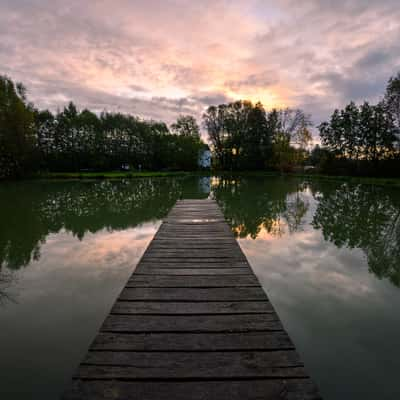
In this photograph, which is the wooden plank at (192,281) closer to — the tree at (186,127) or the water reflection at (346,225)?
the water reflection at (346,225)

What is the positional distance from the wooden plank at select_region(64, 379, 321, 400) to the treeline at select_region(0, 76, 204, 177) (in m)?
29.0

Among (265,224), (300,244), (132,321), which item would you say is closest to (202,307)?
(132,321)

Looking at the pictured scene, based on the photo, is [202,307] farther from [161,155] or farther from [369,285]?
[161,155]

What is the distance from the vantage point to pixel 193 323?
2.01 meters

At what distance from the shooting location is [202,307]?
226 cm

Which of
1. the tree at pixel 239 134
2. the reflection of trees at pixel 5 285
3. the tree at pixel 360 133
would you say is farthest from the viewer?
the tree at pixel 239 134

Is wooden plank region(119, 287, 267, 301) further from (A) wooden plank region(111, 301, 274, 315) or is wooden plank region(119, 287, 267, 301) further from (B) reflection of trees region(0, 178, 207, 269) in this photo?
(B) reflection of trees region(0, 178, 207, 269)

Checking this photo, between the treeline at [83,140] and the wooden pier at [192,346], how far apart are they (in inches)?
1118

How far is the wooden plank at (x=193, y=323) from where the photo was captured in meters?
1.92

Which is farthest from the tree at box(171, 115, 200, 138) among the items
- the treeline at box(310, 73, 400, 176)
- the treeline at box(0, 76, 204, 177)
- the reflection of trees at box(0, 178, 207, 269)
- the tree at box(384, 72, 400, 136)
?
the reflection of trees at box(0, 178, 207, 269)

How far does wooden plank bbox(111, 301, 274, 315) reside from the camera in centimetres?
217

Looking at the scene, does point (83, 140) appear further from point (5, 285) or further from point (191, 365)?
point (191, 365)

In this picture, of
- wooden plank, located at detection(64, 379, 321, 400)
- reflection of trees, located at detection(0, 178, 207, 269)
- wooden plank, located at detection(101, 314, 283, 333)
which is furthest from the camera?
reflection of trees, located at detection(0, 178, 207, 269)

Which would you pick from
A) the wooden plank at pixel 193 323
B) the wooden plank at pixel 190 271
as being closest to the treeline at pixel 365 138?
the wooden plank at pixel 190 271
